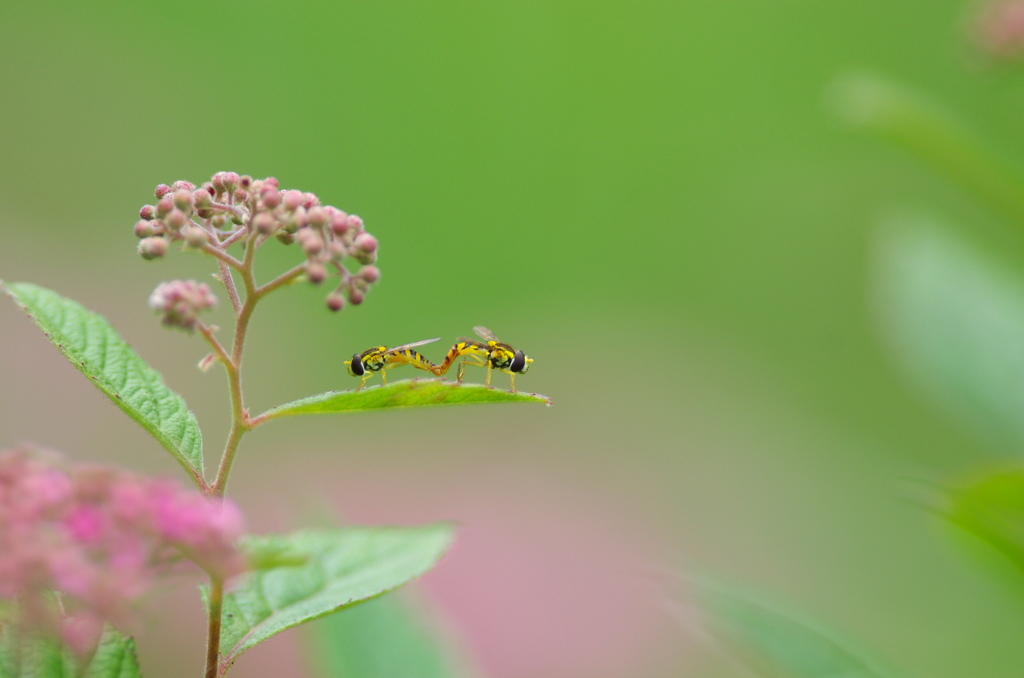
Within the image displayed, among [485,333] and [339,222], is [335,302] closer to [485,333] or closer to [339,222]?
[339,222]

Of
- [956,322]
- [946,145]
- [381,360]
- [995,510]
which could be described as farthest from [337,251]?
→ [956,322]

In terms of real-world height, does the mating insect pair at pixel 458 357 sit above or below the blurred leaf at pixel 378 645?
above

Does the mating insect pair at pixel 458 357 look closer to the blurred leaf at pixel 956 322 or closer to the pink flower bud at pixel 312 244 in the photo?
the pink flower bud at pixel 312 244

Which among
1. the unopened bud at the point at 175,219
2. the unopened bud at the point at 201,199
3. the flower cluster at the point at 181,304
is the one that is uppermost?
the unopened bud at the point at 201,199

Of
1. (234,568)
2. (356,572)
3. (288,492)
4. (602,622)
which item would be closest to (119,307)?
(288,492)

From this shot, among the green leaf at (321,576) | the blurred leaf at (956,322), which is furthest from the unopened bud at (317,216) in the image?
the blurred leaf at (956,322)

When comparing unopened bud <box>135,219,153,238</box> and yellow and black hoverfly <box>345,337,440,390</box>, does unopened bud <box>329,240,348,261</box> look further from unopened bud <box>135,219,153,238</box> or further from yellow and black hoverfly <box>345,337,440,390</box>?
yellow and black hoverfly <box>345,337,440,390</box>
